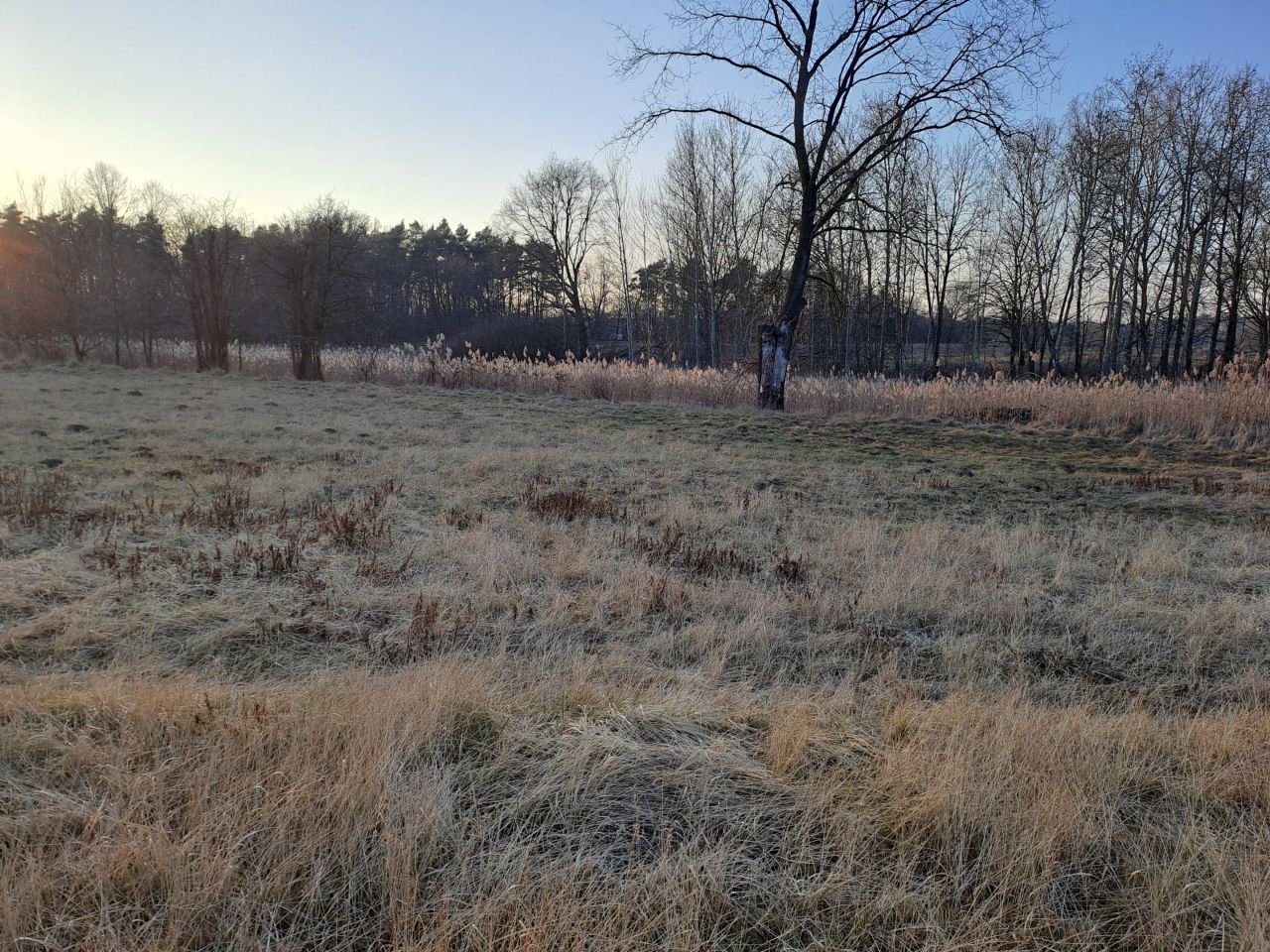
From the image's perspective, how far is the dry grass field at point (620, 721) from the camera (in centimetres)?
176

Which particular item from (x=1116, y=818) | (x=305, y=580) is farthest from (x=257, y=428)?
(x=1116, y=818)

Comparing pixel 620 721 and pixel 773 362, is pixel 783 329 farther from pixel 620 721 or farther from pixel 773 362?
pixel 620 721

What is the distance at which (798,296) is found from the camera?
15.8 m

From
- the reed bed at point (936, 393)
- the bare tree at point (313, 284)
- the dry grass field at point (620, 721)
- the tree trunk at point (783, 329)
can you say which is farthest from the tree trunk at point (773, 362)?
the bare tree at point (313, 284)

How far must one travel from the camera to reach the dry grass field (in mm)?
1760

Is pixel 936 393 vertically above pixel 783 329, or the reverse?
pixel 783 329

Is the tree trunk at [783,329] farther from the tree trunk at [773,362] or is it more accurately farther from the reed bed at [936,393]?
the reed bed at [936,393]

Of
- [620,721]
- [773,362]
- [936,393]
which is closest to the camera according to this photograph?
[620,721]

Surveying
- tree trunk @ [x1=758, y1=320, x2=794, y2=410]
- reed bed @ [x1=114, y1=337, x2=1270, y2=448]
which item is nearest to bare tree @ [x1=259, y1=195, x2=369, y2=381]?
reed bed @ [x1=114, y1=337, x2=1270, y2=448]

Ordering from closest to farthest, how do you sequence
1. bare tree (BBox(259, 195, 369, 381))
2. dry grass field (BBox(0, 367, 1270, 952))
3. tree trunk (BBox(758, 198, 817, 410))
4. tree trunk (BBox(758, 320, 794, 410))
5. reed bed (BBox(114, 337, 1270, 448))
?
dry grass field (BBox(0, 367, 1270, 952)) → reed bed (BBox(114, 337, 1270, 448)) → tree trunk (BBox(758, 198, 817, 410)) → tree trunk (BBox(758, 320, 794, 410)) → bare tree (BBox(259, 195, 369, 381))

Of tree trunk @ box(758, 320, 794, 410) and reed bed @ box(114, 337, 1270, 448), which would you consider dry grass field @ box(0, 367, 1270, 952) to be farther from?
tree trunk @ box(758, 320, 794, 410)

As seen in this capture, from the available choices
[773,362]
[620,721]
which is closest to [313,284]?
[773,362]

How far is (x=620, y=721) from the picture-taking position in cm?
266

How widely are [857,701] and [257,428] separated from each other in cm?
1136
